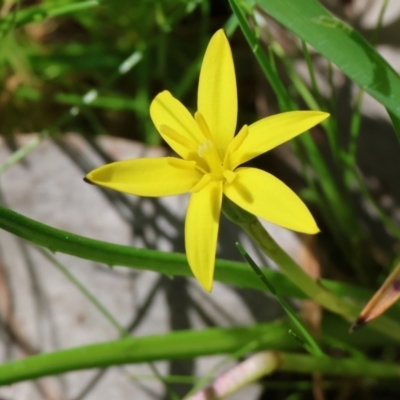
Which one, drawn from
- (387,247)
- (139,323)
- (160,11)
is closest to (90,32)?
(160,11)

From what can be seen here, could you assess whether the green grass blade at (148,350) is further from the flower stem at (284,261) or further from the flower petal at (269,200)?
the flower petal at (269,200)

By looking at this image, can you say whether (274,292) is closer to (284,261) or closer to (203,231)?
(284,261)

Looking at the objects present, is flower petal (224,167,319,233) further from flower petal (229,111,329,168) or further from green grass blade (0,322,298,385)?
green grass blade (0,322,298,385)

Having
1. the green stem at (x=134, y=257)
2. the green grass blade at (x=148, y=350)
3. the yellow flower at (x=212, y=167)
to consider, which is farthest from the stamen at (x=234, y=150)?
the green grass blade at (x=148, y=350)

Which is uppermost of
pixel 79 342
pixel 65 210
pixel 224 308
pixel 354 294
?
pixel 65 210

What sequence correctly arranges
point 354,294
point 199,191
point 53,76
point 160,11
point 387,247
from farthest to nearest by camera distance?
point 53,76
point 387,247
point 160,11
point 354,294
point 199,191

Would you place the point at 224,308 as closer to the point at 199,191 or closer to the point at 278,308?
the point at 278,308

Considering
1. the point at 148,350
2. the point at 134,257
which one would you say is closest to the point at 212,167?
the point at 134,257
